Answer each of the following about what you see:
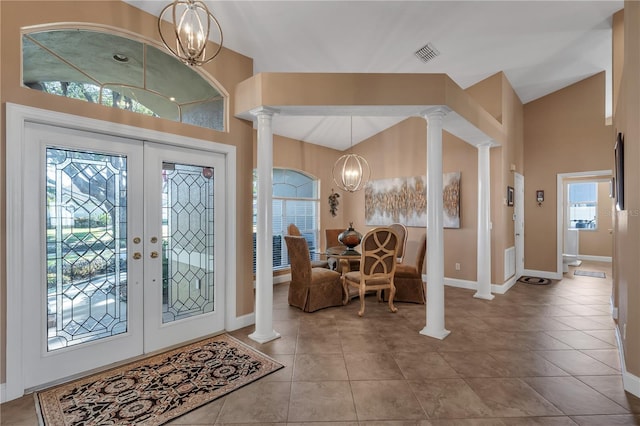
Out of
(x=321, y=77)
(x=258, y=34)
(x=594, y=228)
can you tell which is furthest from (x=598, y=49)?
(x=594, y=228)

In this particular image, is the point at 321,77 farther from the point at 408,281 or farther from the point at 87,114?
the point at 408,281

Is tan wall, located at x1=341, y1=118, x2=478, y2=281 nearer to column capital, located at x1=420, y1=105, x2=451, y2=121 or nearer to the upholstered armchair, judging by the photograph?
the upholstered armchair

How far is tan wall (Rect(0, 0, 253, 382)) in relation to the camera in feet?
6.62

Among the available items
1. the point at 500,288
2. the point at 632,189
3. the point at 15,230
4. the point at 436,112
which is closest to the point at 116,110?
the point at 15,230

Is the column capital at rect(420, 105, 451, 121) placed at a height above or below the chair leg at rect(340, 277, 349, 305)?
above

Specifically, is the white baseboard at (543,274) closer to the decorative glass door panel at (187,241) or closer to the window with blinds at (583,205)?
the window with blinds at (583,205)

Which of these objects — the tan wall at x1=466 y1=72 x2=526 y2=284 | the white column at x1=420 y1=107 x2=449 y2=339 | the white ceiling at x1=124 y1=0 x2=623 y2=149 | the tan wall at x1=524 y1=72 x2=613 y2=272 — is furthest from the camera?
the tan wall at x1=524 y1=72 x2=613 y2=272

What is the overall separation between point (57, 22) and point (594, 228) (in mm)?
11258

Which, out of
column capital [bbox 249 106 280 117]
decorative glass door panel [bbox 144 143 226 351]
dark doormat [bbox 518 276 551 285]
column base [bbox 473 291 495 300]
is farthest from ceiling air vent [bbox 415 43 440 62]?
dark doormat [bbox 518 276 551 285]

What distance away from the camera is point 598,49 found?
14.3 feet

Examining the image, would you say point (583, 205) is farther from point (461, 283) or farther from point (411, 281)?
point (411, 281)

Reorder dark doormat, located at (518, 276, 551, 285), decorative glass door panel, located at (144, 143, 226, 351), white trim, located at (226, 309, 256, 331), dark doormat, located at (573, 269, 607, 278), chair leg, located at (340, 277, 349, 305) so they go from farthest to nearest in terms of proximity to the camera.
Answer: dark doormat, located at (573, 269, 607, 278) < dark doormat, located at (518, 276, 551, 285) < chair leg, located at (340, 277, 349, 305) < white trim, located at (226, 309, 256, 331) < decorative glass door panel, located at (144, 143, 226, 351)

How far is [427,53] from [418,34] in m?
0.47

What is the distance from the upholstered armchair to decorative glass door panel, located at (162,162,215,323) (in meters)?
2.63
